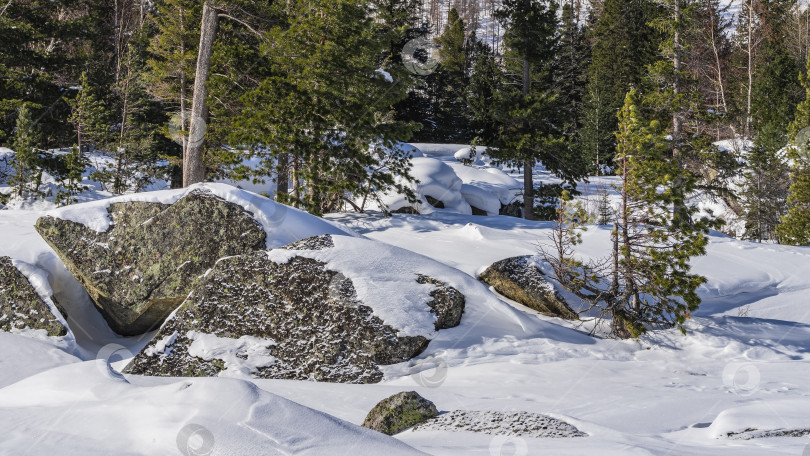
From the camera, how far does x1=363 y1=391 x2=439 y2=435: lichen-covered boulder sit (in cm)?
427

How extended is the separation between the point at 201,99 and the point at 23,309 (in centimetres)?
741

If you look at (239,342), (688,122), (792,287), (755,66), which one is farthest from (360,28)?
(755,66)

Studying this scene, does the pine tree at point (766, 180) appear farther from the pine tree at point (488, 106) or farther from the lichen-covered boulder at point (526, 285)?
the lichen-covered boulder at point (526, 285)

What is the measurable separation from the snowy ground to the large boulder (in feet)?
1.23

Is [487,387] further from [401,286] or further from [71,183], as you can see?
[71,183]

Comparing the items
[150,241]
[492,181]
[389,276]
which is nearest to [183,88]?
[150,241]

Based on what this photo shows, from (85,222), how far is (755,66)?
35.2 m

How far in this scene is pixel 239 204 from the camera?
8414mm

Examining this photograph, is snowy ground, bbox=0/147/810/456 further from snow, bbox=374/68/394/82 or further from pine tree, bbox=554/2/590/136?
pine tree, bbox=554/2/590/136

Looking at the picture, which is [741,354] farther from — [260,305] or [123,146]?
[123,146]

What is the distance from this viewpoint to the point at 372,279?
7.24 meters

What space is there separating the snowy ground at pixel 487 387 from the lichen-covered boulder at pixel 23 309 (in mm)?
281

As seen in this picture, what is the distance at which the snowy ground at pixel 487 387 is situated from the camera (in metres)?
2.75

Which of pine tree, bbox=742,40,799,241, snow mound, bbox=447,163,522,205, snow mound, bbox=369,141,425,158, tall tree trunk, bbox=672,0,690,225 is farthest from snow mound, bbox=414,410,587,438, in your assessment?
snow mound, bbox=447,163,522,205
